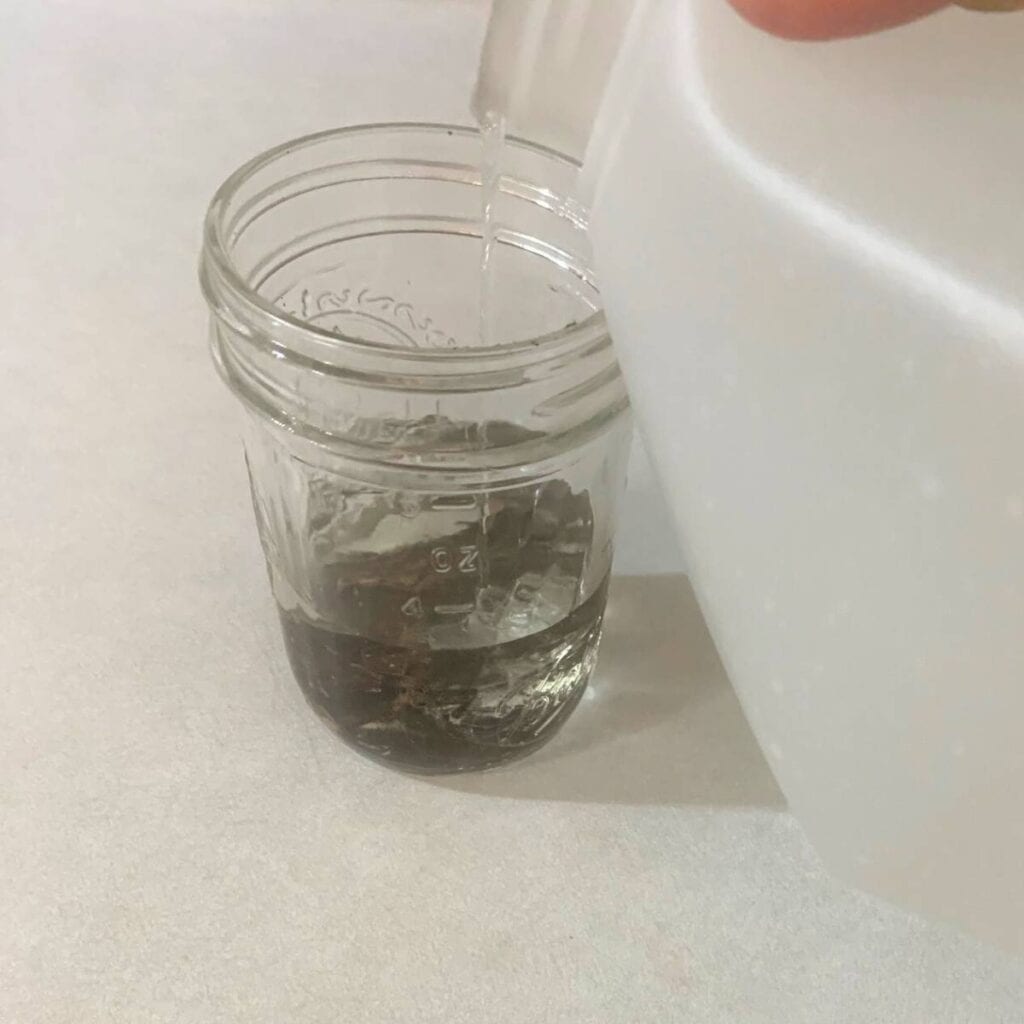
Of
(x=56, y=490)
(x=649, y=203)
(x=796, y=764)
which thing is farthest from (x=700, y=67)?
(x=56, y=490)

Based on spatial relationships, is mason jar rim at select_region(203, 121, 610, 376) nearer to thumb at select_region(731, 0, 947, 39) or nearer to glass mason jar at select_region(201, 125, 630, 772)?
glass mason jar at select_region(201, 125, 630, 772)

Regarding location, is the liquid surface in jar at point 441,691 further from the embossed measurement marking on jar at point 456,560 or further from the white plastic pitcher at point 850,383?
the white plastic pitcher at point 850,383

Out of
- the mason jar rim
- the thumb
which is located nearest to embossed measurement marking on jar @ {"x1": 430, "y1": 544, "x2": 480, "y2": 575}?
the mason jar rim

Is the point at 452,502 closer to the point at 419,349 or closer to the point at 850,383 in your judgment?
the point at 419,349

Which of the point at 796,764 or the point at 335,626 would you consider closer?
the point at 796,764

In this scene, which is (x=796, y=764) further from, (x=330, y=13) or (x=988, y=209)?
(x=330, y=13)
